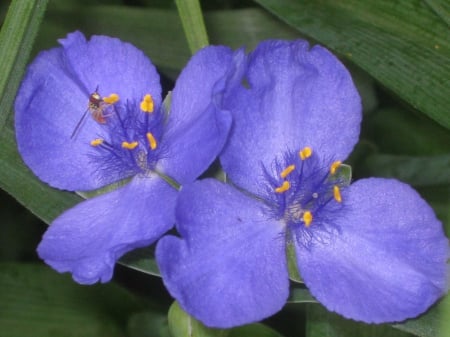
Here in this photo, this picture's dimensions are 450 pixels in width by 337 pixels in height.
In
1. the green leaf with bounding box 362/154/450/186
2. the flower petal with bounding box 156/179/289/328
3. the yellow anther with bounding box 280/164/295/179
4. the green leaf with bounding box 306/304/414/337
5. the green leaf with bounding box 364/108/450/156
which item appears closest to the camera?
the flower petal with bounding box 156/179/289/328

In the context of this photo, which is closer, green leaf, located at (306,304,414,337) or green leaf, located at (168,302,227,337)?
green leaf, located at (168,302,227,337)

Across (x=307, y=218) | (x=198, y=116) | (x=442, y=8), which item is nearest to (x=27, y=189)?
(x=198, y=116)

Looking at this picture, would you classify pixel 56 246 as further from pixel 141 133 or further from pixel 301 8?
pixel 301 8

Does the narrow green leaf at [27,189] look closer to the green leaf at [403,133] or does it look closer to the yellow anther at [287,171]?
the yellow anther at [287,171]

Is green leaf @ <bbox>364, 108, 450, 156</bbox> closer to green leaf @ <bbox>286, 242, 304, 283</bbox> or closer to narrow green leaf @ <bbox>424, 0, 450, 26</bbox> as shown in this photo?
narrow green leaf @ <bbox>424, 0, 450, 26</bbox>

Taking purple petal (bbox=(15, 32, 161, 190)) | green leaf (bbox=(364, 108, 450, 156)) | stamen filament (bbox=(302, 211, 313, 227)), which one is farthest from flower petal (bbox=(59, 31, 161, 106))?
green leaf (bbox=(364, 108, 450, 156))

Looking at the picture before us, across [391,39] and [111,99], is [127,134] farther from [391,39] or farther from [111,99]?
[391,39]
